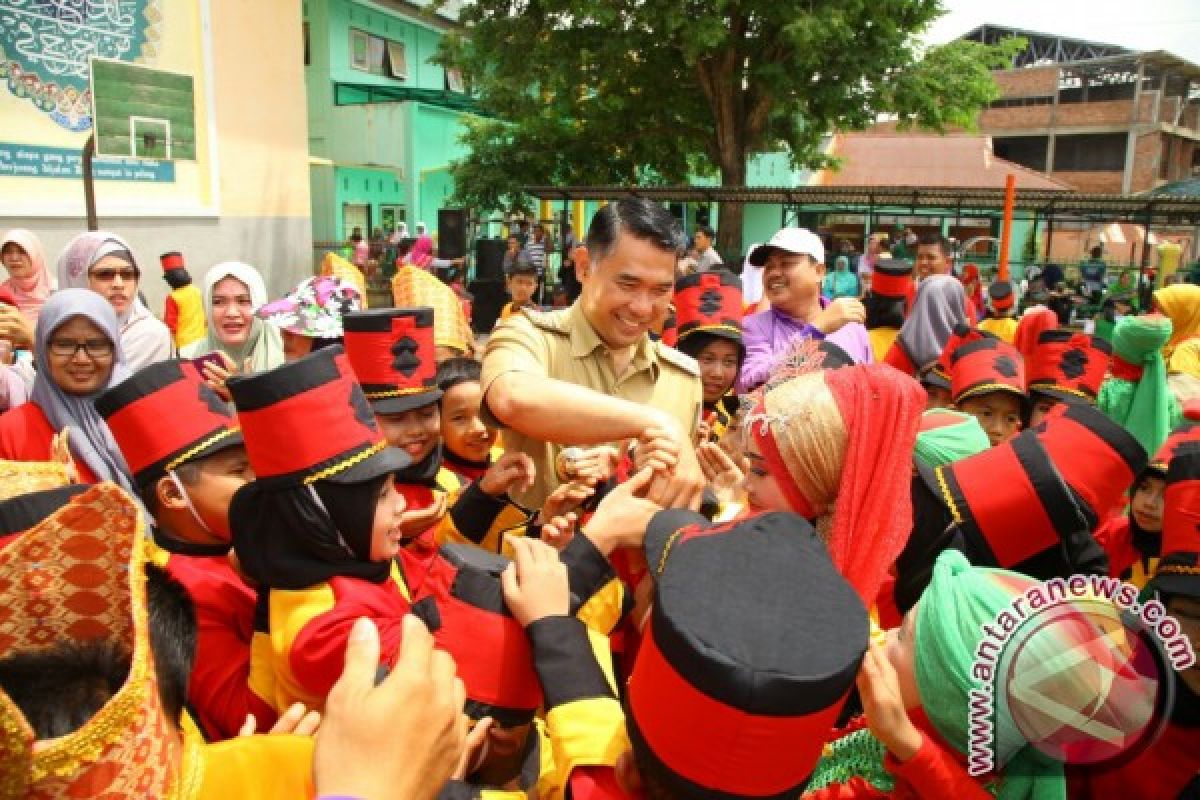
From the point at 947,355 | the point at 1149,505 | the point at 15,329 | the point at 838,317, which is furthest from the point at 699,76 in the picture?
the point at 1149,505

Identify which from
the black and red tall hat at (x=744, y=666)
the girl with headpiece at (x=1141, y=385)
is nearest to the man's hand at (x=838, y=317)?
the girl with headpiece at (x=1141, y=385)

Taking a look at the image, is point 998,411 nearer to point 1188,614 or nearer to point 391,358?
point 1188,614

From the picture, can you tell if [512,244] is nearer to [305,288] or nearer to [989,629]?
A: [305,288]

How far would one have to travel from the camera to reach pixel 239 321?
4.72 meters

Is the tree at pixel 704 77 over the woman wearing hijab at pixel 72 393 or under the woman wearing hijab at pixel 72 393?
over

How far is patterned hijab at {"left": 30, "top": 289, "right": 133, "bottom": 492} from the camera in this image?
3.19 metres

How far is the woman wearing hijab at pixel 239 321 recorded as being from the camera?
469 centimetres

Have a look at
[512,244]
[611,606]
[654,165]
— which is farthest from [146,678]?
[654,165]

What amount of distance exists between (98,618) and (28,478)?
133 cm

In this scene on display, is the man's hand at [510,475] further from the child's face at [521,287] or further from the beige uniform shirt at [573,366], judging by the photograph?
the child's face at [521,287]

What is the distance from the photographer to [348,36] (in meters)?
24.3

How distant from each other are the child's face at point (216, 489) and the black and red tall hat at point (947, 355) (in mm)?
3339

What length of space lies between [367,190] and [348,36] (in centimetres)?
499

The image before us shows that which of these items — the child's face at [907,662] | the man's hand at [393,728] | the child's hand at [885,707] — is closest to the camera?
the man's hand at [393,728]
